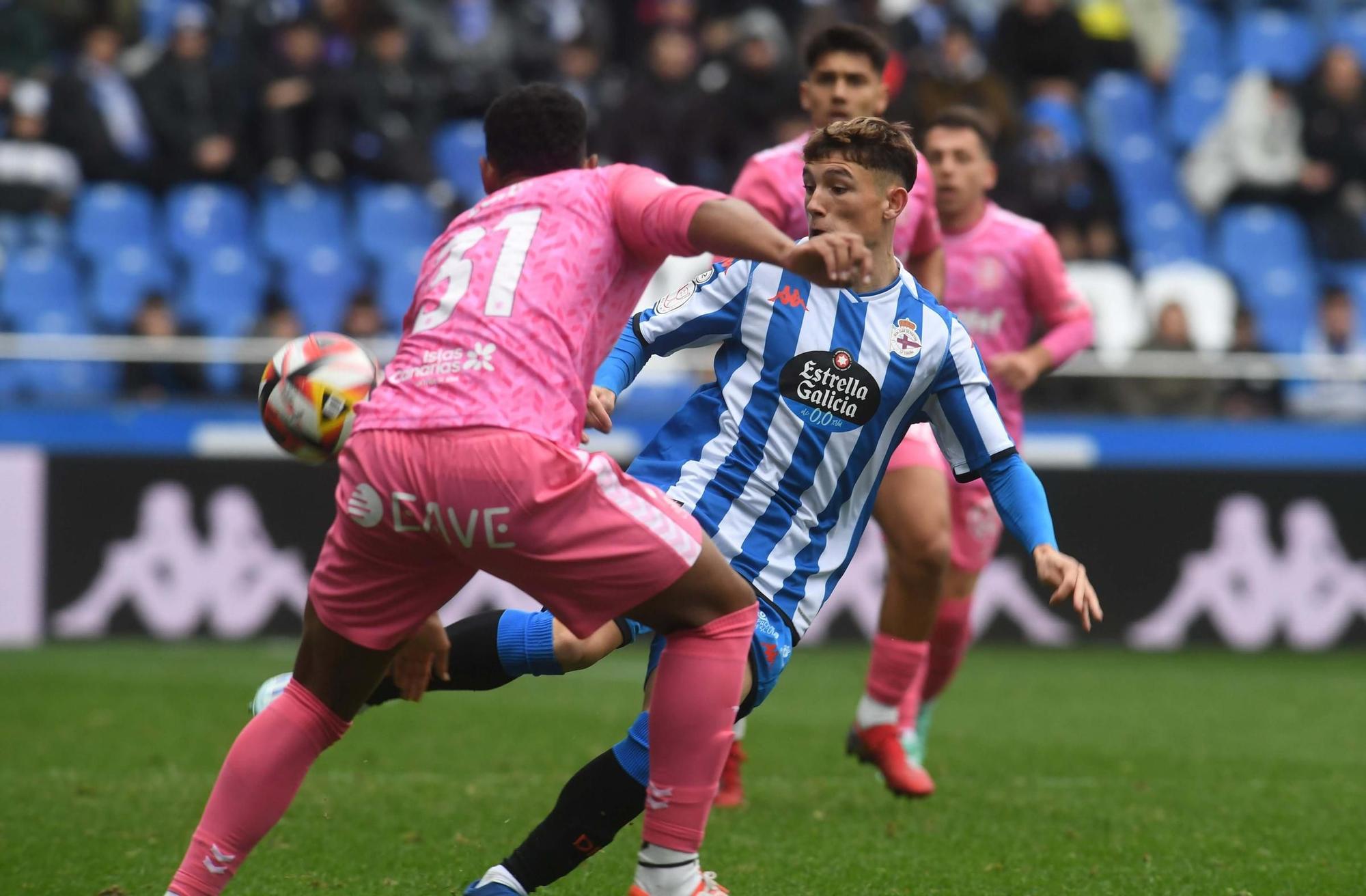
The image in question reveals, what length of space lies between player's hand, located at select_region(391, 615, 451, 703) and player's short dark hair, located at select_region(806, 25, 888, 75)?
317 cm

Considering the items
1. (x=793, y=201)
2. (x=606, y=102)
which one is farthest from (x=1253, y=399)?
(x=793, y=201)

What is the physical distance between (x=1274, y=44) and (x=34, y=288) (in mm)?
12351

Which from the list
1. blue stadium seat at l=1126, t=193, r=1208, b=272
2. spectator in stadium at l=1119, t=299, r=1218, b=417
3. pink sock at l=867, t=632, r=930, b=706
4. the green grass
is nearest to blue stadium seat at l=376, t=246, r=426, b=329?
the green grass

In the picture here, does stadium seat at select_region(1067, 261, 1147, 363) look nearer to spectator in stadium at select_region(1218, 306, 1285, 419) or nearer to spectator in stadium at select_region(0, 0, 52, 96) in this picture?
spectator in stadium at select_region(1218, 306, 1285, 419)

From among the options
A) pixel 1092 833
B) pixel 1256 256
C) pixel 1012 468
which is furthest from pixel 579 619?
pixel 1256 256

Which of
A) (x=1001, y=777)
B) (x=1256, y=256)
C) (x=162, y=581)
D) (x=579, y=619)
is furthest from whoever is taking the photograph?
(x=1256, y=256)

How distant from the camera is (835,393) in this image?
4.67m

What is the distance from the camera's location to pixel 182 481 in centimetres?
1180

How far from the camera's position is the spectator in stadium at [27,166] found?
13977 millimetres

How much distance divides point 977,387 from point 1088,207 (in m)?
11.0

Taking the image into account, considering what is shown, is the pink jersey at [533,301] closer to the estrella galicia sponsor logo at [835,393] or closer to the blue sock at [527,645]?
the estrella galicia sponsor logo at [835,393]

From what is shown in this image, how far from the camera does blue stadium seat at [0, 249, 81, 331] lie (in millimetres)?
13562

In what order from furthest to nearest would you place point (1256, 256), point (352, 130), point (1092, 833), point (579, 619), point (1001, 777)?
point (1256, 256) → point (352, 130) → point (1001, 777) → point (1092, 833) → point (579, 619)

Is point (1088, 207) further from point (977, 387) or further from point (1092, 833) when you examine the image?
point (977, 387)
